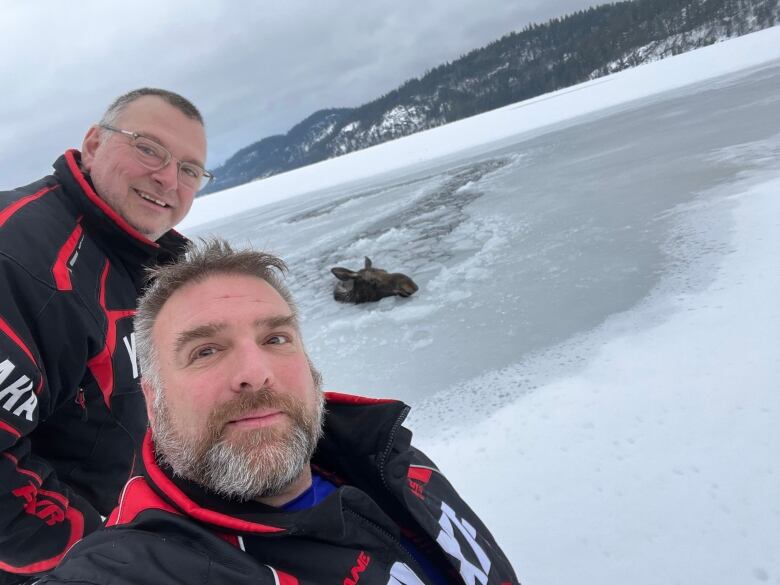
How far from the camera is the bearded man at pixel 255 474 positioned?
107 centimetres

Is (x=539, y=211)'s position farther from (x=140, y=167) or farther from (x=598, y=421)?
(x=140, y=167)

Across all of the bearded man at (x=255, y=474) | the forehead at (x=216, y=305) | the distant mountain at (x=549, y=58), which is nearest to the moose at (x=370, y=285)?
the bearded man at (x=255, y=474)

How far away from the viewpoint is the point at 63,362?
1571mm

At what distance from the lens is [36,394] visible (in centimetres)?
145

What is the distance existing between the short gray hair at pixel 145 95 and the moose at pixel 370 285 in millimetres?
3409

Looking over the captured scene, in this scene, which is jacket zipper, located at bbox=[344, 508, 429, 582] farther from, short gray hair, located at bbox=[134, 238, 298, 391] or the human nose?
short gray hair, located at bbox=[134, 238, 298, 391]

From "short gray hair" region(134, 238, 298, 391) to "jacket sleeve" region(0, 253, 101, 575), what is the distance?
0.83 feet

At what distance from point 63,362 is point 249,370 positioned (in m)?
0.72

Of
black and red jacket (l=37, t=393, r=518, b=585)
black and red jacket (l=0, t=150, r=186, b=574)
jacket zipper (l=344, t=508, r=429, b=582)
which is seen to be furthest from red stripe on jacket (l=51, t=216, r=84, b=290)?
jacket zipper (l=344, t=508, r=429, b=582)

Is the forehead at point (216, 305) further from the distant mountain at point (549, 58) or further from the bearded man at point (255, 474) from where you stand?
the distant mountain at point (549, 58)

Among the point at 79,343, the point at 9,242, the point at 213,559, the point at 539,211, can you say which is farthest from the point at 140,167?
the point at 539,211

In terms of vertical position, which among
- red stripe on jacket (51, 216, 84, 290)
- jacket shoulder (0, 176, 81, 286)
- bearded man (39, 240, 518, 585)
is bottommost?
bearded man (39, 240, 518, 585)

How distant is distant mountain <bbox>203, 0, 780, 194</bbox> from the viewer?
254 feet

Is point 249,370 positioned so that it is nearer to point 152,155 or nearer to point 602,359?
point 152,155
